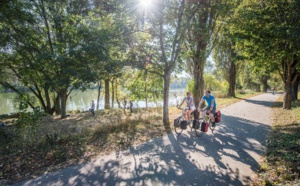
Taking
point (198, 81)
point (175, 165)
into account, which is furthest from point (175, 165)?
point (198, 81)

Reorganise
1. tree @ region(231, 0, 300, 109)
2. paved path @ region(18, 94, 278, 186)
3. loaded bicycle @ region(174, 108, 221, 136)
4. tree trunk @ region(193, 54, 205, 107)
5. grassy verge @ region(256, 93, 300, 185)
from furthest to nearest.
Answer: tree trunk @ region(193, 54, 205, 107)
tree @ region(231, 0, 300, 109)
loaded bicycle @ region(174, 108, 221, 136)
paved path @ region(18, 94, 278, 186)
grassy verge @ region(256, 93, 300, 185)

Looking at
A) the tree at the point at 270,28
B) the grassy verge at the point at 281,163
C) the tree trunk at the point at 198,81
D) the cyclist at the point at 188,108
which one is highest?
the tree at the point at 270,28

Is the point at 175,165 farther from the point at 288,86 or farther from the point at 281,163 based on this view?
the point at 288,86

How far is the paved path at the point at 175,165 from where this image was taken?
14.6 feet

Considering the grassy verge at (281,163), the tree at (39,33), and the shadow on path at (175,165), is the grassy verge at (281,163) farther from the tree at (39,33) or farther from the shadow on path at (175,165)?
the tree at (39,33)

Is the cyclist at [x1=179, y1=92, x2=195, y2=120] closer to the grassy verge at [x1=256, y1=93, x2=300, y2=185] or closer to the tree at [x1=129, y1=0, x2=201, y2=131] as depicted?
the tree at [x1=129, y1=0, x2=201, y2=131]

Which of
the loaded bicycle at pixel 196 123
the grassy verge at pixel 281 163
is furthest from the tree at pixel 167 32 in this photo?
the grassy verge at pixel 281 163

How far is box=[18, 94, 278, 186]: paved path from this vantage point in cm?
446

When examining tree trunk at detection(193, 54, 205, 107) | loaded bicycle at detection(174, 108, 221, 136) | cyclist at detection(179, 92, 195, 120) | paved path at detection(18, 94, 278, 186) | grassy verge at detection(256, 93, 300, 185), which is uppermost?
tree trunk at detection(193, 54, 205, 107)

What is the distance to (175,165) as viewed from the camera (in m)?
5.22

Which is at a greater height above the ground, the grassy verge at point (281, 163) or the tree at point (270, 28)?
the tree at point (270, 28)

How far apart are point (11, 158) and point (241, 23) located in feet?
44.1

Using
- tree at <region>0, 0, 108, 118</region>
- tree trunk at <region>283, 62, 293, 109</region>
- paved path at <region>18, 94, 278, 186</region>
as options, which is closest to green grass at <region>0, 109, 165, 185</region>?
paved path at <region>18, 94, 278, 186</region>

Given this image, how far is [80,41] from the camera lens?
934cm
